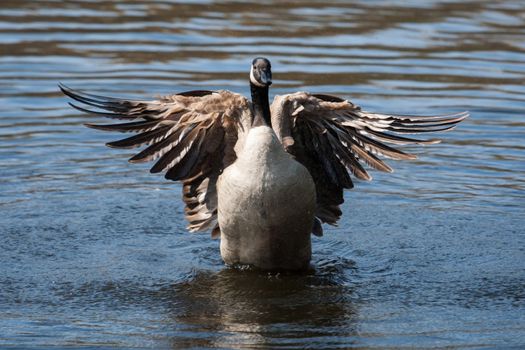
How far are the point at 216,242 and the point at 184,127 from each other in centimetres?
144

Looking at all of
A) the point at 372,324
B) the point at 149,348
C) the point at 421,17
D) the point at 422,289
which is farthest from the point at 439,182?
the point at 421,17

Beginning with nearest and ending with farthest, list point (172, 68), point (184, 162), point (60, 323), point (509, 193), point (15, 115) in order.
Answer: point (60, 323) < point (184, 162) < point (509, 193) < point (15, 115) < point (172, 68)

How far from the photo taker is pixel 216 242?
9992 millimetres

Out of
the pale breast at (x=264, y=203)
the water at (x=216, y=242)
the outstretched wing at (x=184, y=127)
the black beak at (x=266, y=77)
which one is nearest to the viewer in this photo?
the water at (x=216, y=242)

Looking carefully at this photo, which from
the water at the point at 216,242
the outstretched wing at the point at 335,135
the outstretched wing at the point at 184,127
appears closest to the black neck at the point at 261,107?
the outstretched wing at the point at 184,127

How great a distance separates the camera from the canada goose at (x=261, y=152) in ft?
27.6

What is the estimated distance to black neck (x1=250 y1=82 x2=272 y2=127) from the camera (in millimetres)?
8531

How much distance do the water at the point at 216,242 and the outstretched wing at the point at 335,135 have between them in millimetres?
656

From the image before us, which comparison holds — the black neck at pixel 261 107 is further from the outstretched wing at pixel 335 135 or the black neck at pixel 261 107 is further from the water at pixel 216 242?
the water at pixel 216 242

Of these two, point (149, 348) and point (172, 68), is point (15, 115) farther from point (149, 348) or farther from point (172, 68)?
point (149, 348)

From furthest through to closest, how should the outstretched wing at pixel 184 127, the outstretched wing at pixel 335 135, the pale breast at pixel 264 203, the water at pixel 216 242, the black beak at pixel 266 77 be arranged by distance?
the outstretched wing at pixel 335 135 → the outstretched wing at pixel 184 127 → the black beak at pixel 266 77 → the pale breast at pixel 264 203 → the water at pixel 216 242

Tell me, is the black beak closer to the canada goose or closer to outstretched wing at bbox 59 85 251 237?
the canada goose

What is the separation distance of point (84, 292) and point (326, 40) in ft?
31.0

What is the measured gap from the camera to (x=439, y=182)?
37.4ft
